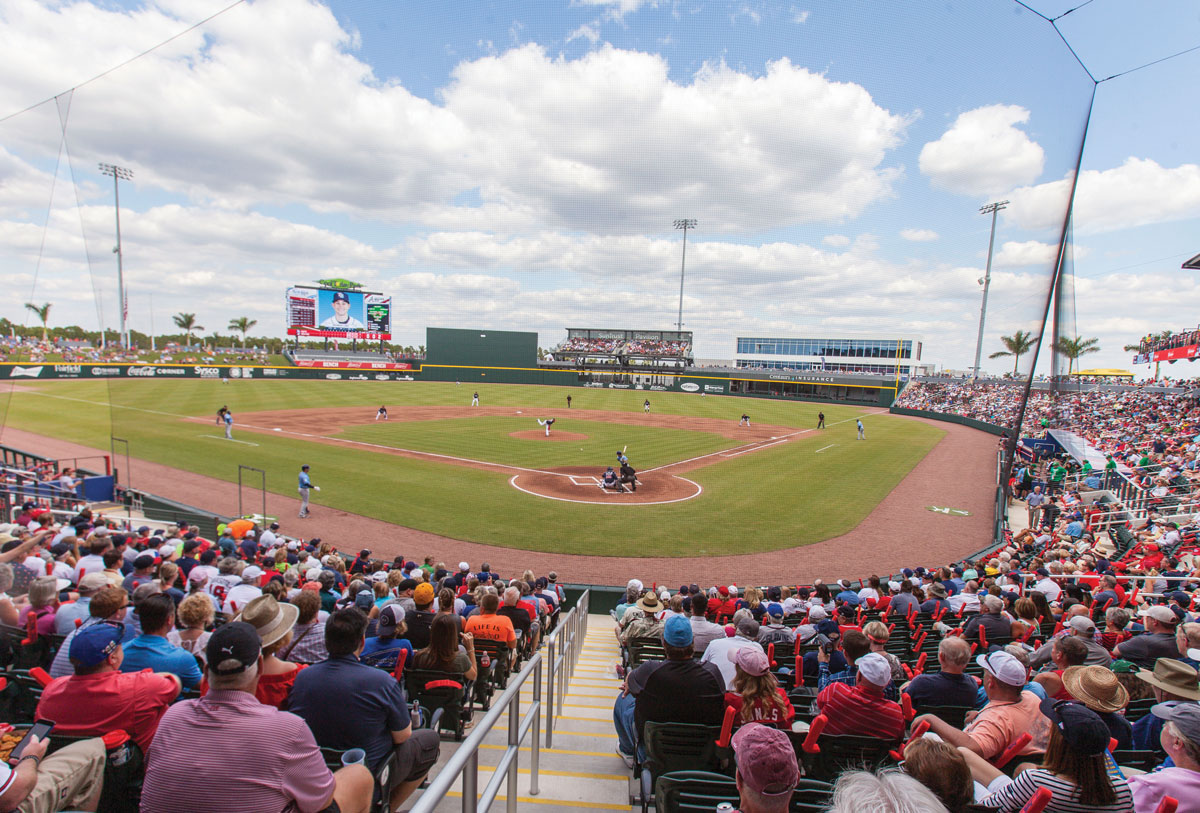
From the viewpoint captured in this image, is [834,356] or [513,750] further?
[834,356]

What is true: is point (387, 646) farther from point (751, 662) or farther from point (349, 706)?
point (751, 662)

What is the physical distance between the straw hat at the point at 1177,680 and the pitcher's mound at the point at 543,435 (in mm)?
30062

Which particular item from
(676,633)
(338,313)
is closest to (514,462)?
(676,633)

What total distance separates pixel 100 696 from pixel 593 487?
1929 cm

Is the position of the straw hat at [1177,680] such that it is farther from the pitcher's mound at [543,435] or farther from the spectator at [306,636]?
the pitcher's mound at [543,435]

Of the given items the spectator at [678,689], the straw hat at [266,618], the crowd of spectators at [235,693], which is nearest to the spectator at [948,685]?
the spectator at [678,689]

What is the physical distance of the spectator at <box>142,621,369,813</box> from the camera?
7.73 feet

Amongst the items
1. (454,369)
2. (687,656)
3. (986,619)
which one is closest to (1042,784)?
(687,656)

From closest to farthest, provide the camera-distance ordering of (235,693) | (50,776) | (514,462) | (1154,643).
Result: (235,693) < (50,776) < (1154,643) < (514,462)

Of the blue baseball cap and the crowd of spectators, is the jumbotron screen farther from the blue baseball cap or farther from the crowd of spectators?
the blue baseball cap

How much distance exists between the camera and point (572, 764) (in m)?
Answer: 4.92

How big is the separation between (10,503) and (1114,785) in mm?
21694

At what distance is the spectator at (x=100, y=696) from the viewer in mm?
3227

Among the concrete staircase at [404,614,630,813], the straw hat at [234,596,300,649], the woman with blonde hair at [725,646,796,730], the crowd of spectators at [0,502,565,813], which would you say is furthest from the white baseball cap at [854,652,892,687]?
the straw hat at [234,596,300,649]
